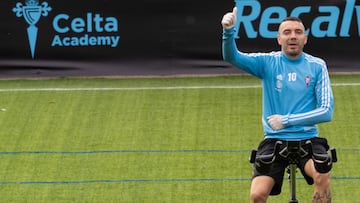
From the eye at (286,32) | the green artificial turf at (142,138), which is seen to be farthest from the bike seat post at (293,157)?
the green artificial turf at (142,138)

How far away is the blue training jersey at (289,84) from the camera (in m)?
8.35

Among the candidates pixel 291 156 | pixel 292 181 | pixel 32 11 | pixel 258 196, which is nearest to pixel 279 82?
pixel 291 156

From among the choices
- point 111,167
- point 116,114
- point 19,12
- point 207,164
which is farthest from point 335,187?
point 19,12

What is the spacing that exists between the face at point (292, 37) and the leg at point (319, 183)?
0.94 metres

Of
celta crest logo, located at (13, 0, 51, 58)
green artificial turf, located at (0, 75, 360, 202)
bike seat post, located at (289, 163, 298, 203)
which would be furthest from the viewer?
celta crest logo, located at (13, 0, 51, 58)

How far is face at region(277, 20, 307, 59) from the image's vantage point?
8.30 m

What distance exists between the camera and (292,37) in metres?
8.30

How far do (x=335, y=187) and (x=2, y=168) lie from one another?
3856 millimetres

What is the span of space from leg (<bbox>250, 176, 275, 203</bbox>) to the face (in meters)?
1.09

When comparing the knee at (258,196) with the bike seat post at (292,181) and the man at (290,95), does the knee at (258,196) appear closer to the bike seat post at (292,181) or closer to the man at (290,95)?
the man at (290,95)

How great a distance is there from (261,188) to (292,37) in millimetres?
1287

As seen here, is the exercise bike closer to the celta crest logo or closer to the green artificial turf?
the green artificial turf

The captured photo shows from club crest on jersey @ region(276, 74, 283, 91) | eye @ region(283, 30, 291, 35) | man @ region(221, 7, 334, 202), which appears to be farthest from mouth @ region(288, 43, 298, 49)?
club crest on jersey @ region(276, 74, 283, 91)

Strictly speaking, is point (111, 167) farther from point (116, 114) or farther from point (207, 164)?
point (116, 114)
